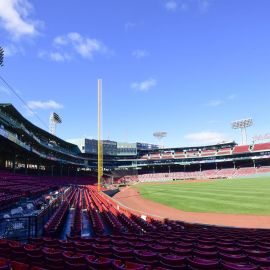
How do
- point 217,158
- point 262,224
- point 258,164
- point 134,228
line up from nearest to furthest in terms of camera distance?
point 134,228 → point 262,224 → point 258,164 → point 217,158

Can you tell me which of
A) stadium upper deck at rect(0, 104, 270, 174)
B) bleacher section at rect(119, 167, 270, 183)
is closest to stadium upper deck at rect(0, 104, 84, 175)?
stadium upper deck at rect(0, 104, 270, 174)

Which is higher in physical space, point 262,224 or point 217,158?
point 217,158

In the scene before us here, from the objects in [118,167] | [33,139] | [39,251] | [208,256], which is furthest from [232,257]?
[118,167]

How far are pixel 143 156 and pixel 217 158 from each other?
3056cm

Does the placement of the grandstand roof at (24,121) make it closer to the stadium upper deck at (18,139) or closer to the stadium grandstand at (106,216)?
the stadium upper deck at (18,139)

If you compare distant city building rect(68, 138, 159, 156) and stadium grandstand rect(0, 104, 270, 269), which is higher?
distant city building rect(68, 138, 159, 156)

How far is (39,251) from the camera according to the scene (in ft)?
24.7

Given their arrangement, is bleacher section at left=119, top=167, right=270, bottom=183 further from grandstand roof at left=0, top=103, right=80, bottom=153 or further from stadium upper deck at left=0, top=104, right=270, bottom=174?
grandstand roof at left=0, top=103, right=80, bottom=153

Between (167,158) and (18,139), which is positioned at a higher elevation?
(18,139)

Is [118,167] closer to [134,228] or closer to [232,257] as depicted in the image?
[134,228]

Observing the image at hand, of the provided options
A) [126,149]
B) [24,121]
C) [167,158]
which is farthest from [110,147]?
[24,121]

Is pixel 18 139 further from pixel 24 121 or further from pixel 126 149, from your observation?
pixel 126 149

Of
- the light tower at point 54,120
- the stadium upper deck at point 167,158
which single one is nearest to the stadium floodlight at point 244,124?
the stadium upper deck at point 167,158

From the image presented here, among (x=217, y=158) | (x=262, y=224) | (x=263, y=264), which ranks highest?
(x=217, y=158)
